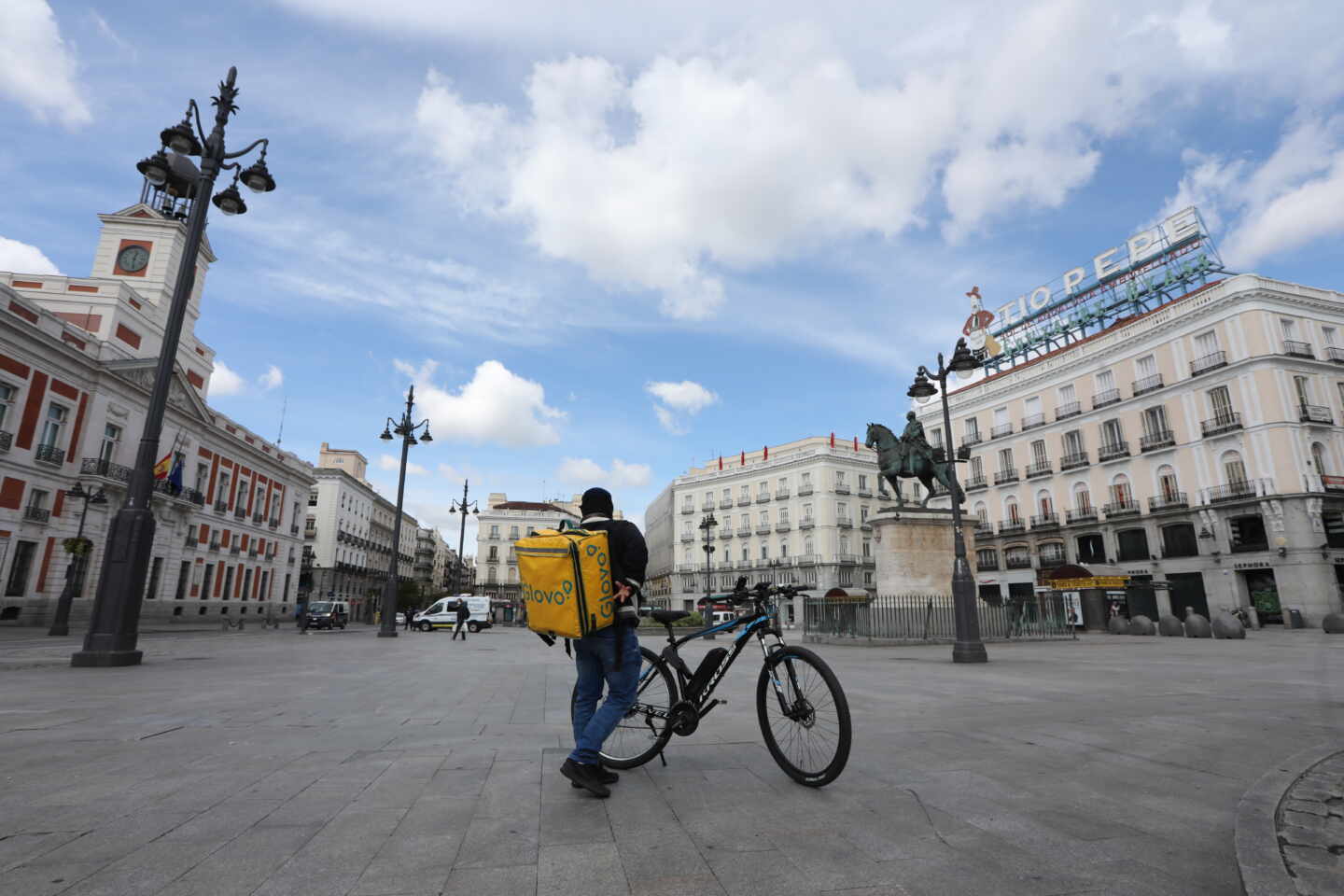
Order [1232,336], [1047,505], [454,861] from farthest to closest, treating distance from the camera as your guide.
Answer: [1047,505]
[1232,336]
[454,861]

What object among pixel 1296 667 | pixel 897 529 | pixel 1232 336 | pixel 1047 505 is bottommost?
pixel 1296 667

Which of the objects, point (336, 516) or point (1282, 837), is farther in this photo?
point (336, 516)

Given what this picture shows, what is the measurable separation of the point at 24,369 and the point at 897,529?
30.6 m

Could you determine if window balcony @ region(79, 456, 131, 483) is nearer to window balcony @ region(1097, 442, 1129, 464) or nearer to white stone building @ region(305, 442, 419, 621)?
white stone building @ region(305, 442, 419, 621)

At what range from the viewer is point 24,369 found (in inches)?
933

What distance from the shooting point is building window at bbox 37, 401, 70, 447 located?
2509cm

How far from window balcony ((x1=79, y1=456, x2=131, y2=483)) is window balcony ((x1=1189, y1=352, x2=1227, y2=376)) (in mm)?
49284

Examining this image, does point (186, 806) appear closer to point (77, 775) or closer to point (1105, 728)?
point (77, 775)

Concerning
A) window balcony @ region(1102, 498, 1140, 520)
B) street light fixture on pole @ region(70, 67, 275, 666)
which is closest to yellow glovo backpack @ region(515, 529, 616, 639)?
street light fixture on pole @ region(70, 67, 275, 666)

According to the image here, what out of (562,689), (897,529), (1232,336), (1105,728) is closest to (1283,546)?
(1232,336)

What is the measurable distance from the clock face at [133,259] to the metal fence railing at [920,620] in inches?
1618

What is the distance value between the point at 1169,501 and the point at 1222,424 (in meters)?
4.57

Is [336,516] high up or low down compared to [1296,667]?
up

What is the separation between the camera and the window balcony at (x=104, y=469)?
2678 cm
